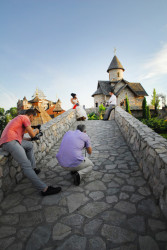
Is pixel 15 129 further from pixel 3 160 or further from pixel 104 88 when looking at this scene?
pixel 104 88

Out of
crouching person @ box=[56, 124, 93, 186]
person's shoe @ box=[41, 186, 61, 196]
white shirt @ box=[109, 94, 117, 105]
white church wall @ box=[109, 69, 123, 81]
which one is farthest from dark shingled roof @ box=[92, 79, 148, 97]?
person's shoe @ box=[41, 186, 61, 196]

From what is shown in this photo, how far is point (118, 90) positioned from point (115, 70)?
7.30 metres

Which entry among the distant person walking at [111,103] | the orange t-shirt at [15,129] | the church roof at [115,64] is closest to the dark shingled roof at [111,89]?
the church roof at [115,64]

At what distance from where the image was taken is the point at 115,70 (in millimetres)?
33625

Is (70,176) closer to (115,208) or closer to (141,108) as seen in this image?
(115,208)

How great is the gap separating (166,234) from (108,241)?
73 centimetres

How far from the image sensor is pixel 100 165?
389cm

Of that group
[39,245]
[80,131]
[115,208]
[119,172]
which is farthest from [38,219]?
[119,172]

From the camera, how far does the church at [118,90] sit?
96.3ft

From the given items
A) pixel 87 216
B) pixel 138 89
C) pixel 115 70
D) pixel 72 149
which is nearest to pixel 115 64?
pixel 115 70

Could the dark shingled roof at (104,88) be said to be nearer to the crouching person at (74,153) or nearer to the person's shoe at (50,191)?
the crouching person at (74,153)

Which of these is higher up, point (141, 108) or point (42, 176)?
point (141, 108)

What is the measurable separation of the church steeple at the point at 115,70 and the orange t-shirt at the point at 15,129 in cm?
3350

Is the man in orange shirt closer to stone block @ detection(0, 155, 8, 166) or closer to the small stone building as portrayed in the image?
stone block @ detection(0, 155, 8, 166)
